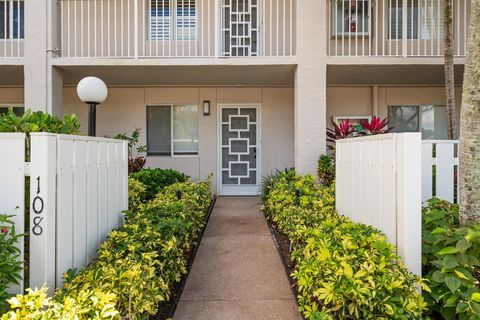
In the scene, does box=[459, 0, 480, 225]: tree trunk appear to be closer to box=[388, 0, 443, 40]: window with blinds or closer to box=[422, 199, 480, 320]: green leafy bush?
box=[422, 199, 480, 320]: green leafy bush

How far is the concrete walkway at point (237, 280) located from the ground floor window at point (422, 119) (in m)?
5.33

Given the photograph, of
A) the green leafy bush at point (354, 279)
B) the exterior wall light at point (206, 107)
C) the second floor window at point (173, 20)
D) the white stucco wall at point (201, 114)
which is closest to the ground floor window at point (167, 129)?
the white stucco wall at point (201, 114)

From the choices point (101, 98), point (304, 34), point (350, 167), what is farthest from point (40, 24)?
point (350, 167)

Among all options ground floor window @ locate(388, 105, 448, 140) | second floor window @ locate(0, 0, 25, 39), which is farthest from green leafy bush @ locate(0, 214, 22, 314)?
ground floor window @ locate(388, 105, 448, 140)

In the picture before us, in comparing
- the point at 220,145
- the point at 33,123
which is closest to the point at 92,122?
the point at 33,123

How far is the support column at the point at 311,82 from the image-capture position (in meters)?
6.54

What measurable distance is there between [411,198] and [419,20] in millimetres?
6578

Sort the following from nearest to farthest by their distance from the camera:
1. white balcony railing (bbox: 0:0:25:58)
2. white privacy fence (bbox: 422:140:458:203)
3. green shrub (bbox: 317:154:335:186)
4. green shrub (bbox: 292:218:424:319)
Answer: green shrub (bbox: 292:218:424:319) → white privacy fence (bbox: 422:140:458:203) → green shrub (bbox: 317:154:335:186) → white balcony railing (bbox: 0:0:25:58)

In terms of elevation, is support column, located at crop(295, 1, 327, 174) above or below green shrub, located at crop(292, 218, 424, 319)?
above

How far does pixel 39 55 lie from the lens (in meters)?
6.59

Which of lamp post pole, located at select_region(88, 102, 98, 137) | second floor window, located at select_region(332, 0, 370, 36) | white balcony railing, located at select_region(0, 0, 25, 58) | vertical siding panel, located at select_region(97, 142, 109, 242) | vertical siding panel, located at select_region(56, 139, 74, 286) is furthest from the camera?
second floor window, located at select_region(332, 0, 370, 36)

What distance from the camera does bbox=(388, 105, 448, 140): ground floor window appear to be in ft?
28.0

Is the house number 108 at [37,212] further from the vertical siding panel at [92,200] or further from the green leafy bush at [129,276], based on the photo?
the vertical siding panel at [92,200]

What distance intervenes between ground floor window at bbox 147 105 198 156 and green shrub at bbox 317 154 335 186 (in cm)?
349
